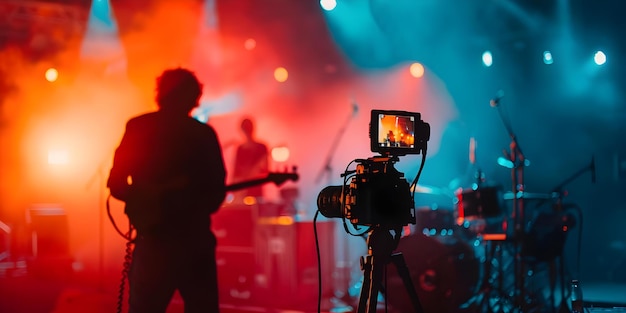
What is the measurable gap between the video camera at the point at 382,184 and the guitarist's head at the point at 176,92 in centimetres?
76

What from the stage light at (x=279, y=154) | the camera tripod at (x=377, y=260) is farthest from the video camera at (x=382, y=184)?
the stage light at (x=279, y=154)

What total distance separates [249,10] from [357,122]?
2508mm

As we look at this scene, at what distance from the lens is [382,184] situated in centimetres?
263

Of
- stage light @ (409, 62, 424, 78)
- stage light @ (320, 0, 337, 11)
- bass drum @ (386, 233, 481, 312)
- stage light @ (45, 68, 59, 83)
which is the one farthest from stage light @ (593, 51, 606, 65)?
stage light @ (45, 68, 59, 83)

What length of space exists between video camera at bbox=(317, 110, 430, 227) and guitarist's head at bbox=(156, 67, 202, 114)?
2.49ft

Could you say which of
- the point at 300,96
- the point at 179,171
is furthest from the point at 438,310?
the point at 300,96

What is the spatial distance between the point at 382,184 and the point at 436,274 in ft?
11.6

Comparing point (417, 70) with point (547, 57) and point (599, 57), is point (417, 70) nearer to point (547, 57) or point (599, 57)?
point (547, 57)

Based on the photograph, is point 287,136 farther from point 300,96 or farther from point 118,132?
point 118,132

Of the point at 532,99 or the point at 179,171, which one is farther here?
the point at 532,99

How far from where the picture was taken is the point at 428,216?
6430 mm

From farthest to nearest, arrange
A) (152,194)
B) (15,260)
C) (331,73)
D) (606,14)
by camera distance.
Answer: (331,73), (606,14), (15,260), (152,194)

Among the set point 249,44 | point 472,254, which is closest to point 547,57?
point 472,254

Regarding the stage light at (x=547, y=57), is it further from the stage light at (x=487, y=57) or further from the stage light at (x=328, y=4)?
the stage light at (x=328, y=4)
